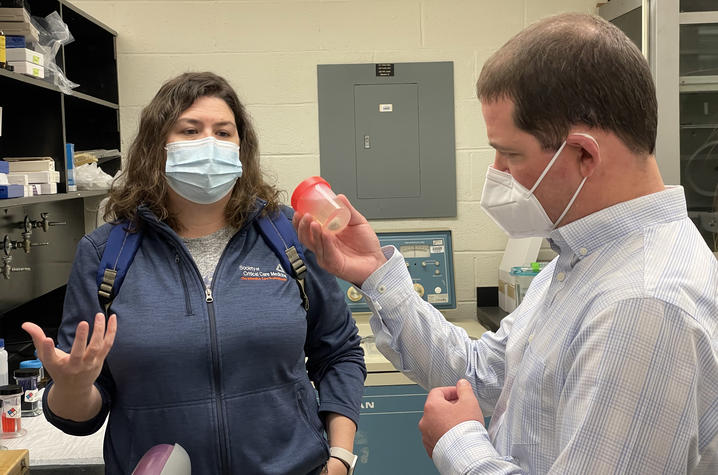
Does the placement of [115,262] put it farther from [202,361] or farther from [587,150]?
[587,150]

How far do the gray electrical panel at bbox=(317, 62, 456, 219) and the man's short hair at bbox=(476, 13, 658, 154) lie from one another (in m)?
2.49

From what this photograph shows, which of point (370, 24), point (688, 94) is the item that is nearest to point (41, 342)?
point (688, 94)

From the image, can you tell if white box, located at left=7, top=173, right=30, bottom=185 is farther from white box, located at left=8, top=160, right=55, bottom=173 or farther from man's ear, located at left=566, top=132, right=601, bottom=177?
man's ear, located at left=566, top=132, right=601, bottom=177

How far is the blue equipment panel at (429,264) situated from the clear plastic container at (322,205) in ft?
6.42

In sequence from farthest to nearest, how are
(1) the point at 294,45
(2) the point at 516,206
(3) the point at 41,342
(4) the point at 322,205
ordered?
1. (1) the point at 294,45
2. (4) the point at 322,205
3. (3) the point at 41,342
4. (2) the point at 516,206

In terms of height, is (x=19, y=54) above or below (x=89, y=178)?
above

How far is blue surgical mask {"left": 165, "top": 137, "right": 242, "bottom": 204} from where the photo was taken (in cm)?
166

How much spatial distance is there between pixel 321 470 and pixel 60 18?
200cm

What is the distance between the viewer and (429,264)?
135 inches

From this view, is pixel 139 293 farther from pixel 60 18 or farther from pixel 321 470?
pixel 60 18

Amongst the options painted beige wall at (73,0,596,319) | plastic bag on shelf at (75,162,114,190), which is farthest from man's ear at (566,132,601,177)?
painted beige wall at (73,0,596,319)

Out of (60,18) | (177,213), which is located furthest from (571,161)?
(60,18)

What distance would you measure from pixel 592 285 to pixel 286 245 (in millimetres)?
879

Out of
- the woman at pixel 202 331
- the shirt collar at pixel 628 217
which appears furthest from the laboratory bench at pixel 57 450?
the shirt collar at pixel 628 217
